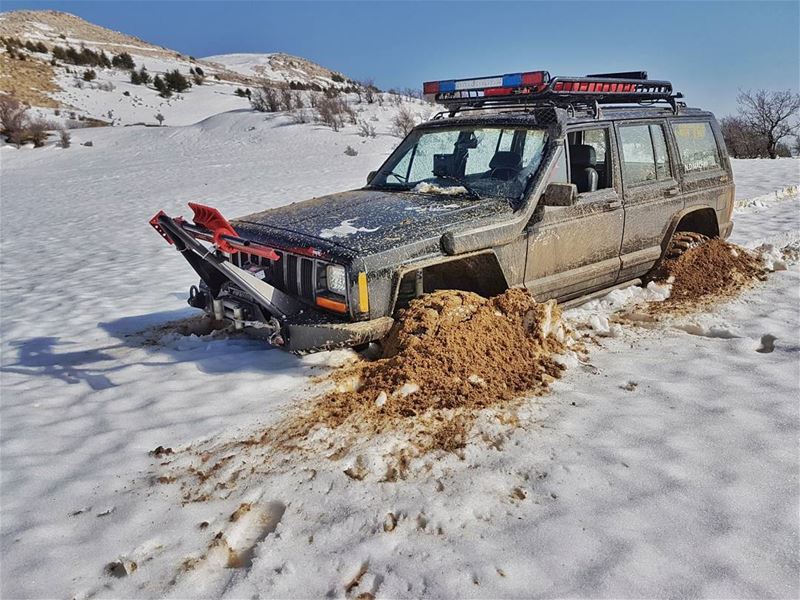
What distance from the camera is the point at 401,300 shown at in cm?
436

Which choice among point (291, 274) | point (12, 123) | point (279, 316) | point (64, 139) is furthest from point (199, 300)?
point (12, 123)

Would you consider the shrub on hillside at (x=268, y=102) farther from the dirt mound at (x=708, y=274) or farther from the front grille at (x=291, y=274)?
the front grille at (x=291, y=274)

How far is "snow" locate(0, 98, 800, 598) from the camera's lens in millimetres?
2461

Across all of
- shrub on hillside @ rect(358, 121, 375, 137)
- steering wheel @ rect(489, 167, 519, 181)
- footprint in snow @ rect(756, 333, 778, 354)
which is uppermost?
shrub on hillside @ rect(358, 121, 375, 137)

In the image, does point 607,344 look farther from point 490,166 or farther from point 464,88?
point 464,88

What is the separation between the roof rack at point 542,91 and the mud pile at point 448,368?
1.61 m

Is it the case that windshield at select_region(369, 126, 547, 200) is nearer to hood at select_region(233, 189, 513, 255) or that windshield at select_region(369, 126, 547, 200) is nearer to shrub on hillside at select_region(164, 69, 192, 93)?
hood at select_region(233, 189, 513, 255)

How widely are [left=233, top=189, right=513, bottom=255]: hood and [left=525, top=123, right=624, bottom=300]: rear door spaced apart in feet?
1.53

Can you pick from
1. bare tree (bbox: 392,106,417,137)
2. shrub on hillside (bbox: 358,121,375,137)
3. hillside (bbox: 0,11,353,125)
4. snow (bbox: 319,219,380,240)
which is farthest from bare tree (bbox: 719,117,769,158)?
snow (bbox: 319,219,380,240)

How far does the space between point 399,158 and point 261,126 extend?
73.6 ft

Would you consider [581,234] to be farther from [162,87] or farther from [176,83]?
[176,83]

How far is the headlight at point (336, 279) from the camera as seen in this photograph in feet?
12.5

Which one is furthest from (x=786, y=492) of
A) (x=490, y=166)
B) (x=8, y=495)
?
(x=8, y=495)

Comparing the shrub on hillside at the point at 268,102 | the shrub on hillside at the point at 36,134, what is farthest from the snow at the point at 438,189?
the shrub on hillside at the point at 36,134
